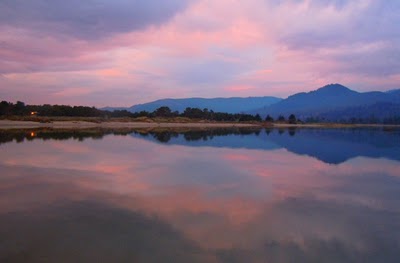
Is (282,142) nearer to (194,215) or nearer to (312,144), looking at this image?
(312,144)

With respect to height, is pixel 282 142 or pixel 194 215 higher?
pixel 194 215

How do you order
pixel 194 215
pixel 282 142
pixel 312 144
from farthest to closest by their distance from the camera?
1. pixel 282 142
2. pixel 312 144
3. pixel 194 215

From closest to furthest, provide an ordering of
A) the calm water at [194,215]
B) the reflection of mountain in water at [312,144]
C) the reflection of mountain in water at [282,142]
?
the calm water at [194,215] < the reflection of mountain in water at [312,144] < the reflection of mountain in water at [282,142]

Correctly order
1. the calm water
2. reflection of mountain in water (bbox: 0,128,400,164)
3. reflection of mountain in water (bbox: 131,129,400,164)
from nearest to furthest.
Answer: the calm water → reflection of mountain in water (bbox: 131,129,400,164) → reflection of mountain in water (bbox: 0,128,400,164)

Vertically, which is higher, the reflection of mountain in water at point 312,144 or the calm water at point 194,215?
the calm water at point 194,215

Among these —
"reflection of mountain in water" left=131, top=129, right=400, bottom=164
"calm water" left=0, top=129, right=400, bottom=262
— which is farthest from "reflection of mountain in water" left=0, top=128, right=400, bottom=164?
"calm water" left=0, top=129, right=400, bottom=262

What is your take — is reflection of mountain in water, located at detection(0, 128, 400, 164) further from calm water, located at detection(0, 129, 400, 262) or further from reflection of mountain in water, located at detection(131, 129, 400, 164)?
calm water, located at detection(0, 129, 400, 262)

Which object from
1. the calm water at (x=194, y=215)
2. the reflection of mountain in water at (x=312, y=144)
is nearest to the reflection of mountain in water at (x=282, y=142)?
the reflection of mountain in water at (x=312, y=144)

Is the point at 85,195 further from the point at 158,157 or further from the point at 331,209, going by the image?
the point at 158,157

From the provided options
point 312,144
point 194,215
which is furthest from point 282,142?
point 194,215

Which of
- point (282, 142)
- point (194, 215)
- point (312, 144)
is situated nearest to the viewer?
point (194, 215)

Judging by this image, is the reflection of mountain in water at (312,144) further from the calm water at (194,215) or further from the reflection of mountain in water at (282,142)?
the calm water at (194,215)

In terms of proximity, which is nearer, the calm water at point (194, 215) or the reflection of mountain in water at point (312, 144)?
the calm water at point (194, 215)

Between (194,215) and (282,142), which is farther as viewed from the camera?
(282,142)
